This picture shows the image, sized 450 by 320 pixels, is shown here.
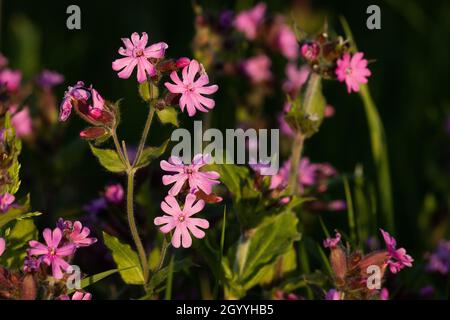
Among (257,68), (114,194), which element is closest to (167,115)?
(114,194)

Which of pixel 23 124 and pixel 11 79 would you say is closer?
pixel 11 79

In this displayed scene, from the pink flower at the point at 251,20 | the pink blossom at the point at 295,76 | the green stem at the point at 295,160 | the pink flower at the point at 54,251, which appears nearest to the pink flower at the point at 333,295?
the green stem at the point at 295,160

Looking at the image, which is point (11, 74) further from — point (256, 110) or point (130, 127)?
point (256, 110)

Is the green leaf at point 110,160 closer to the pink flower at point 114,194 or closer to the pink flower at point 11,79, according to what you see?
the pink flower at point 114,194

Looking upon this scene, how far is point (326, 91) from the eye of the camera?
434 centimetres

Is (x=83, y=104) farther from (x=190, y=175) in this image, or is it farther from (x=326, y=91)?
(x=326, y=91)

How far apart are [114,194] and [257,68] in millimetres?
1454

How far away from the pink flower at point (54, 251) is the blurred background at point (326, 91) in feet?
2.52

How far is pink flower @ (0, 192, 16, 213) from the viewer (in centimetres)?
202

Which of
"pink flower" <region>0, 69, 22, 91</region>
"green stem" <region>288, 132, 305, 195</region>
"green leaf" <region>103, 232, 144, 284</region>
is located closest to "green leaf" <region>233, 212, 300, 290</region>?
"green stem" <region>288, 132, 305, 195</region>

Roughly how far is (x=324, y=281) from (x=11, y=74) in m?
1.76

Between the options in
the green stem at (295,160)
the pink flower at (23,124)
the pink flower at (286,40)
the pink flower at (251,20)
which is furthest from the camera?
the pink flower at (286,40)

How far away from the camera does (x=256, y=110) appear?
152 inches

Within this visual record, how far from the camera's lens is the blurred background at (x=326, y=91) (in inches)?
135
